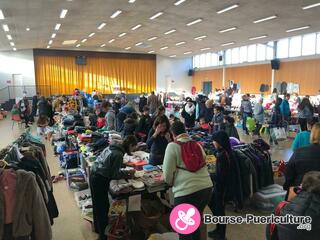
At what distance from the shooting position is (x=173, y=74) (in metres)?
25.9

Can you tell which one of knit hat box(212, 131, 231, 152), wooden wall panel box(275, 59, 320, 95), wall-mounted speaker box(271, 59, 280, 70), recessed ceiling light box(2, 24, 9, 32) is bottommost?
knit hat box(212, 131, 231, 152)

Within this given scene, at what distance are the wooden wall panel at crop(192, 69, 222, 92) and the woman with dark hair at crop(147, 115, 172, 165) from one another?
63.1 ft

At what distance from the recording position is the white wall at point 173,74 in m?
25.4

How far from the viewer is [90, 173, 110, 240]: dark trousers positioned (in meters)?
2.99

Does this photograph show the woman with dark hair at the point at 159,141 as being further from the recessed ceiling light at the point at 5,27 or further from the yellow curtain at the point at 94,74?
the yellow curtain at the point at 94,74

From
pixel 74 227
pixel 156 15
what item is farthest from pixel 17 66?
pixel 74 227

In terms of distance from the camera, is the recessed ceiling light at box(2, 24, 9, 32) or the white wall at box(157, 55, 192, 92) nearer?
the recessed ceiling light at box(2, 24, 9, 32)

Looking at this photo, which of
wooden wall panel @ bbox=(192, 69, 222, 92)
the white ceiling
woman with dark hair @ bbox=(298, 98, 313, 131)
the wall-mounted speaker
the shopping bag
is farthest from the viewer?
wooden wall panel @ bbox=(192, 69, 222, 92)

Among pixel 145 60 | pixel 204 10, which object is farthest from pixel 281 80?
pixel 145 60

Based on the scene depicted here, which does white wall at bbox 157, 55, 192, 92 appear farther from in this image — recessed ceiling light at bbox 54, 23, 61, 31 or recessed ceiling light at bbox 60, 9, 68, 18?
recessed ceiling light at bbox 60, 9, 68, 18

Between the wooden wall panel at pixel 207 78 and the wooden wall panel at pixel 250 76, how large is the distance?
106 centimetres

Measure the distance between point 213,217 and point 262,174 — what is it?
142cm

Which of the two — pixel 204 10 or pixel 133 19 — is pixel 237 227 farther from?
pixel 133 19

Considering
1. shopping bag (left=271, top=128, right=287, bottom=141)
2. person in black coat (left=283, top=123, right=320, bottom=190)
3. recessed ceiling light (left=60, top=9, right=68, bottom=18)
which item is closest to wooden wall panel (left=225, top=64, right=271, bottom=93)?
shopping bag (left=271, top=128, right=287, bottom=141)
